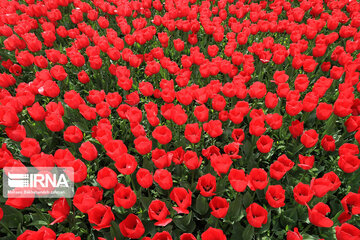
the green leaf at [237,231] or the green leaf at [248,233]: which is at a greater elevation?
the green leaf at [248,233]

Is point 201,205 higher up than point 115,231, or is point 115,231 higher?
point 201,205

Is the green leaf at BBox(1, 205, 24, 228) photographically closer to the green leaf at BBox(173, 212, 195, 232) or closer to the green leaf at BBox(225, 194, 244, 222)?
the green leaf at BBox(173, 212, 195, 232)

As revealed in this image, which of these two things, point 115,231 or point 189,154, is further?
point 189,154

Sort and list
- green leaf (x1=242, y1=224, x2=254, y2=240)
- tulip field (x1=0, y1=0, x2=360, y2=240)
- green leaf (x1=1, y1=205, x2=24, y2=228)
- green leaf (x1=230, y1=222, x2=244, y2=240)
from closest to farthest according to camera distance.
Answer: tulip field (x1=0, y1=0, x2=360, y2=240), green leaf (x1=242, y1=224, x2=254, y2=240), green leaf (x1=230, y1=222, x2=244, y2=240), green leaf (x1=1, y1=205, x2=24, y2=228)

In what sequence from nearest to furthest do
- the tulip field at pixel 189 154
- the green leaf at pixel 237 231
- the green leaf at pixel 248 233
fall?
the tulip field at pixel 189 154, the green leaf at pixel 248 233, the green leaf at pixel 237 231

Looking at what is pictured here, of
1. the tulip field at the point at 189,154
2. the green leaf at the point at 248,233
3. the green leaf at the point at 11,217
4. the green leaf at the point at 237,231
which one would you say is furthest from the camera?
the green leaf at the point at 11,217

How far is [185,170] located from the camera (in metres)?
2.89

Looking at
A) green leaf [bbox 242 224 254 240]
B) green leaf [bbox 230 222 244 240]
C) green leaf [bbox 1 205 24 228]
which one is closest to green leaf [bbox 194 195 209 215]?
green leaf [bbox 230 222 244 240]

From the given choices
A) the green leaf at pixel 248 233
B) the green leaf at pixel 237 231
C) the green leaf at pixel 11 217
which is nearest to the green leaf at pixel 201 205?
the green leaf at pixel 237 231

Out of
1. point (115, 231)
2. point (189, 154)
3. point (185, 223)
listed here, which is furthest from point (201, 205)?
point (115, 231)

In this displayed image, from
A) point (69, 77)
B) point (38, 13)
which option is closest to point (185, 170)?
point (69, 77)

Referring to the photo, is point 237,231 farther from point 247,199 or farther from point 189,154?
point 189,154

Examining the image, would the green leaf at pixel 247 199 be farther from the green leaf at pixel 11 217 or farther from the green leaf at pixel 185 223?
the green leaf at pixel 11 217

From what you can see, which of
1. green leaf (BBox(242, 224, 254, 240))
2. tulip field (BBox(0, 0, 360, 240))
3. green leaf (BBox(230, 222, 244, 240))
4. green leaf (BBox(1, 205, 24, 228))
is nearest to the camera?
tulip field (BBox(0, 0, 360, 240))
